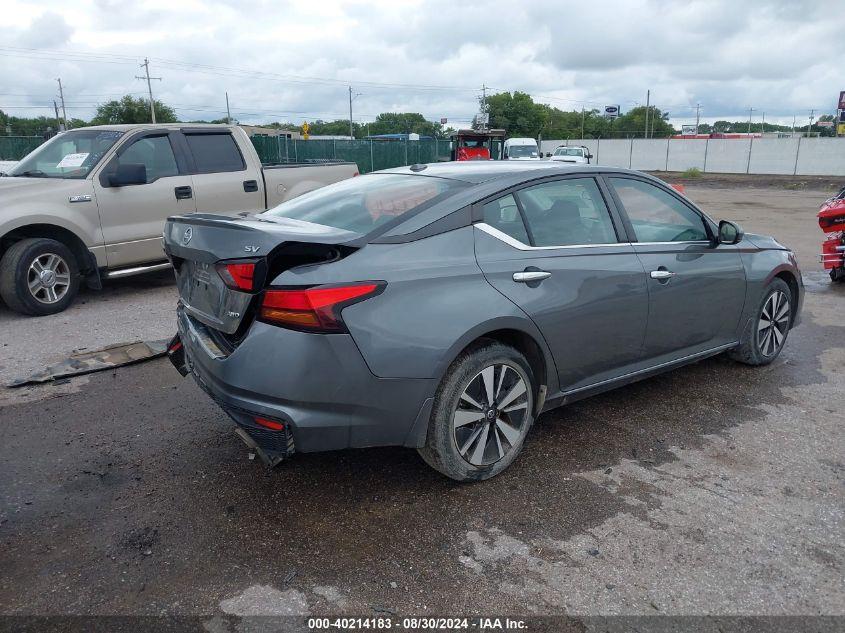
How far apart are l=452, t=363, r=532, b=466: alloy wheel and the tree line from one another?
6835cm

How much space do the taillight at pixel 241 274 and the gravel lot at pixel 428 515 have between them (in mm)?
1088

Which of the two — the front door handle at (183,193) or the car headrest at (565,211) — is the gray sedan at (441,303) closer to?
the car headrest at (565,211)

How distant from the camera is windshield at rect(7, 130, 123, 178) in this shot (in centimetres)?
743

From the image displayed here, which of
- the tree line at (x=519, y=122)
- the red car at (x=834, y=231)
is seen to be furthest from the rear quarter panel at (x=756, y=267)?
the tree line at (x=519, y=122)

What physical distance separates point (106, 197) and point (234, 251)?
5021mm

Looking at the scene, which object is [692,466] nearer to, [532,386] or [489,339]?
[532,386]

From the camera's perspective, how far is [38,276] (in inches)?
271

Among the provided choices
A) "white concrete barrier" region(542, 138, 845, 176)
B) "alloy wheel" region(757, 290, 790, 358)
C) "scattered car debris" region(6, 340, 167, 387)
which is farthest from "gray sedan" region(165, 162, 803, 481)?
"white concrete barrier" region(542, 138, 845, 176)

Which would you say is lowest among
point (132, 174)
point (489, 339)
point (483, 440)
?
point (483, 440)

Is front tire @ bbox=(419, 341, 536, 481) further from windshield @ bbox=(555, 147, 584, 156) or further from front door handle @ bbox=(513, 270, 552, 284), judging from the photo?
windshield @ bbox=(555, 147, 584, 156)

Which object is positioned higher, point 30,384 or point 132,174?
point 132,174

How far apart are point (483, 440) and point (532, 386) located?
0.46 m

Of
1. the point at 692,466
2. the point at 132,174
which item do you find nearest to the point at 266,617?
the point at 692,466

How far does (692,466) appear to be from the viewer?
378 cm
